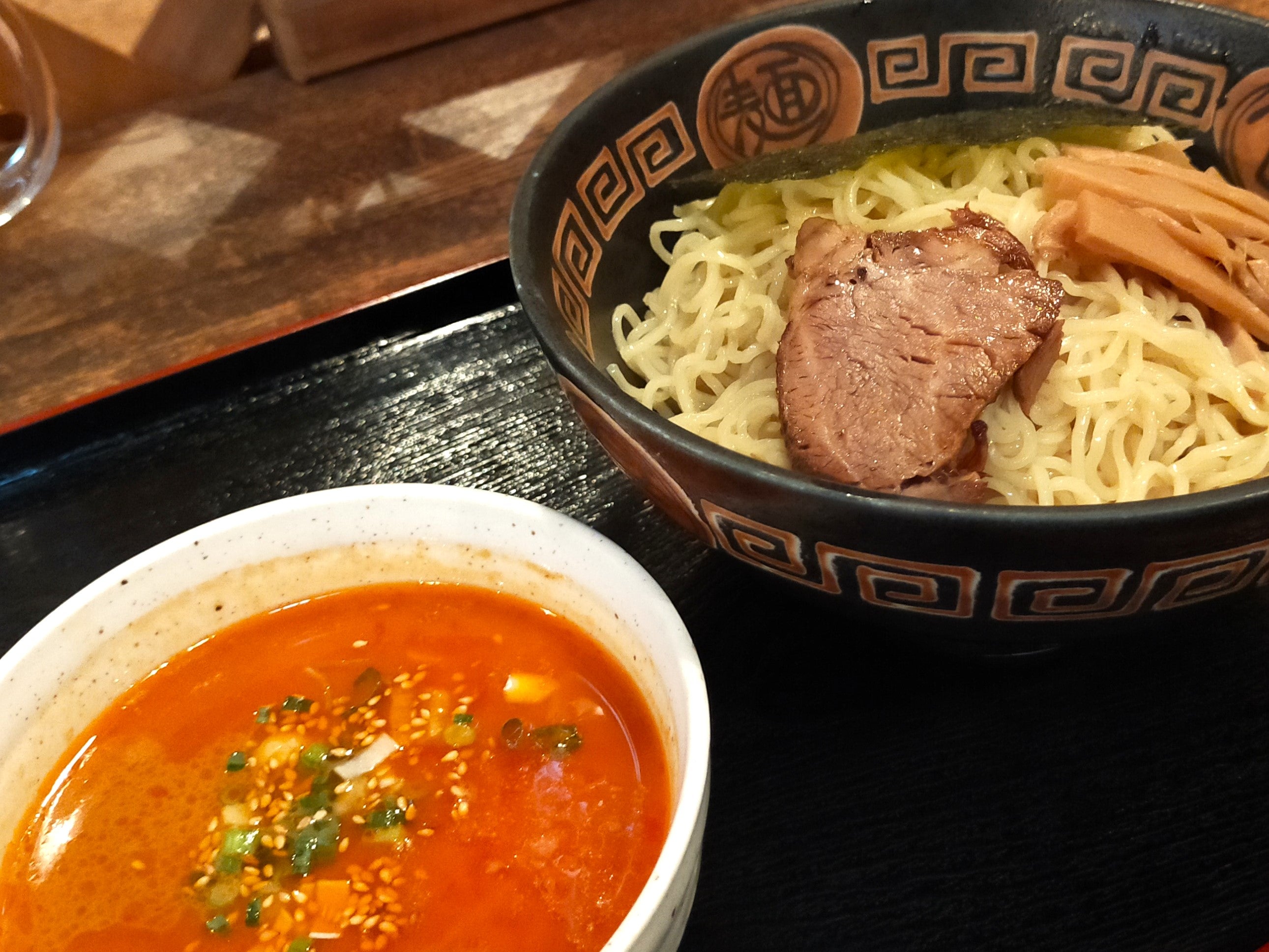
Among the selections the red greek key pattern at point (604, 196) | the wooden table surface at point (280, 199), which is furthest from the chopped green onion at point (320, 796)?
the wooden table surface at point (280, 199)

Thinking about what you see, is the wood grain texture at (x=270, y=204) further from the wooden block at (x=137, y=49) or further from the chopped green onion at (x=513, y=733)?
the chopped green onion at (x=513, y=733)

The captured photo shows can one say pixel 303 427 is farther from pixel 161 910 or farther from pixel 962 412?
pixel 962 412

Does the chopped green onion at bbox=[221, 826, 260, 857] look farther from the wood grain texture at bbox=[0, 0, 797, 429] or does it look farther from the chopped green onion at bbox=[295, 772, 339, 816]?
the wood grain texture at bbox=[0, 0, 797, 429]

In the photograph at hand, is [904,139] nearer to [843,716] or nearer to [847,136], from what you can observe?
[847,136]

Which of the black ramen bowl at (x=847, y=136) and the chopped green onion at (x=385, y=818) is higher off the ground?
the black ramen bowl at (x=847, y=136)

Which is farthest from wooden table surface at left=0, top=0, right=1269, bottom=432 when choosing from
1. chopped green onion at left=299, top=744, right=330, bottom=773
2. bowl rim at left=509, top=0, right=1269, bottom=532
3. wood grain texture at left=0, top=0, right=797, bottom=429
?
chopped green onion at left=299, top=744, right=330, bottom=773

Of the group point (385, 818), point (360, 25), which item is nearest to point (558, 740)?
point (385, 818)
